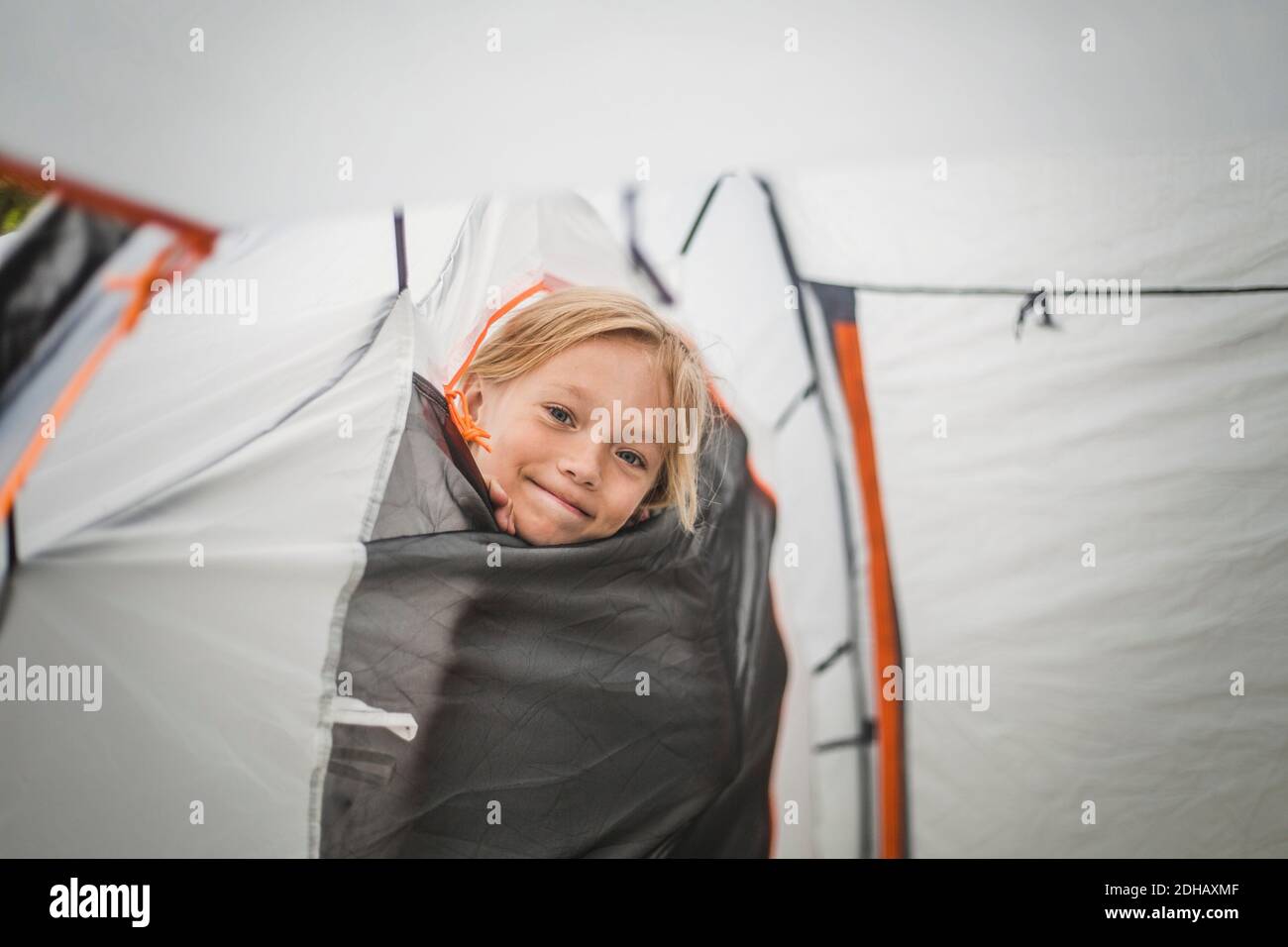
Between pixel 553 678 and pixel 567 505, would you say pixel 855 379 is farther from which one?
pixel 553 678

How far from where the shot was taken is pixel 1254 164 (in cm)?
148

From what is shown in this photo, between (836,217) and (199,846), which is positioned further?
(836,217)

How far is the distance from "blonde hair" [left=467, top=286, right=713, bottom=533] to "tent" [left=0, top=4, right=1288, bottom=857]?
0.06 m

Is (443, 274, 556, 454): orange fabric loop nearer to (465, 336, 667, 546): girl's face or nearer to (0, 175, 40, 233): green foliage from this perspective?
(465, 336, 667, 546): girl's face

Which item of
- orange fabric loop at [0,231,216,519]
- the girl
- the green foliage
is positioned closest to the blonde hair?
the girl

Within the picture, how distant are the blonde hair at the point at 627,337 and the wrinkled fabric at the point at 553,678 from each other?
37mm

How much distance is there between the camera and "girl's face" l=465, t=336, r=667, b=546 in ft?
4.63

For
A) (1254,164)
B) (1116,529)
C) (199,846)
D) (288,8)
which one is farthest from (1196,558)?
(288,8)

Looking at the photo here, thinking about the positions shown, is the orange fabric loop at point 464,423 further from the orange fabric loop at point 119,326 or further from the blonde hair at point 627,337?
the orange fabric loop at point 119,326

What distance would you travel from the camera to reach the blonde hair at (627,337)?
1424 millimetres

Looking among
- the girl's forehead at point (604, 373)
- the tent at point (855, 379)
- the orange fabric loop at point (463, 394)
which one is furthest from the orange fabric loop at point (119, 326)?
the girl's forehead at point (604, 373)

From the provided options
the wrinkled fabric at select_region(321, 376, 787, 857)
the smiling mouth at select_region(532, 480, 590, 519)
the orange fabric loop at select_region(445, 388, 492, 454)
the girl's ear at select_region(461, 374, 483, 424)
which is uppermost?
the girl's ear at select_region(461, 374, 483, 424)
